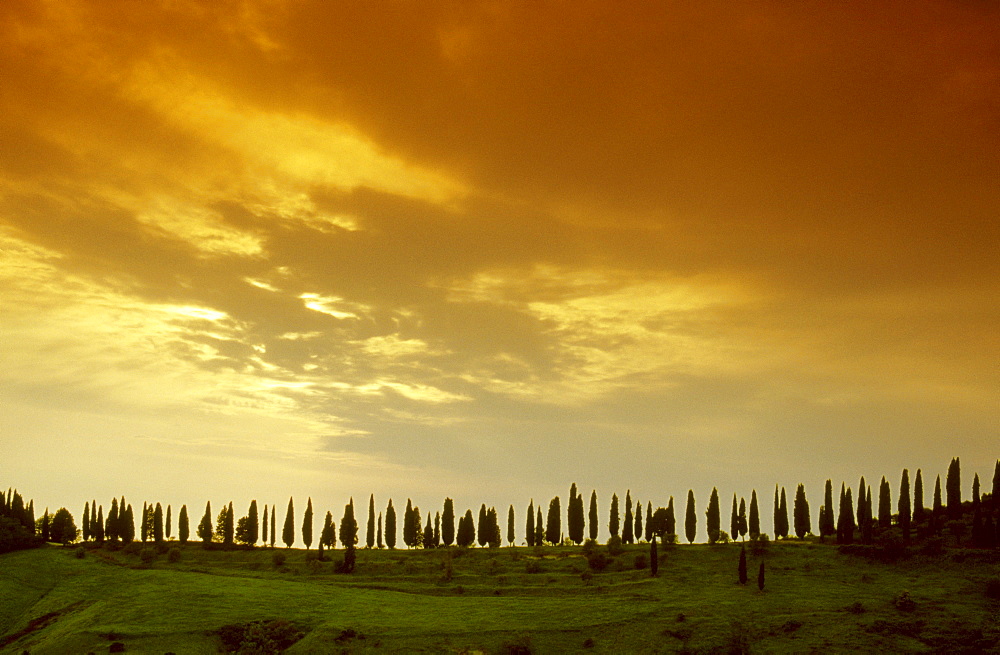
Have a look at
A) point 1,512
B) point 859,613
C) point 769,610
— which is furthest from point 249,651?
point 1,512

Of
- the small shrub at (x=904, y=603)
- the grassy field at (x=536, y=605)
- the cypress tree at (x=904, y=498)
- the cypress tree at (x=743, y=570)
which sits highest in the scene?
the cypress tree at (x=904, y=498)

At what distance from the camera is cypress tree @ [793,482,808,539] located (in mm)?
149875

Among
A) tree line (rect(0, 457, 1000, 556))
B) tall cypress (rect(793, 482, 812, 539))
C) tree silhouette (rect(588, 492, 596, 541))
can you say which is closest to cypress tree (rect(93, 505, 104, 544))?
tree line (rect(0, 457, 1000, 556))

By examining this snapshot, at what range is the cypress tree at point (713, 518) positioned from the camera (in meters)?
151

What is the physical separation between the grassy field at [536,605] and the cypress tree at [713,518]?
23.2 m

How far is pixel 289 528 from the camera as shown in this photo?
16588cm

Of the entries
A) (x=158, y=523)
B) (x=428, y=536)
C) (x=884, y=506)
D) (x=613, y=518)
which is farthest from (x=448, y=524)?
(x=884, y=506)

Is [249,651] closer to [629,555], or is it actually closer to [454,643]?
[454,643]

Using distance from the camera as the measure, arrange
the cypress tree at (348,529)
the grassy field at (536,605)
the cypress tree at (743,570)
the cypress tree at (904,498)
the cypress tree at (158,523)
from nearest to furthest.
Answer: the grassy field at (536,605)
the cypress tree at (743,570)
the cypress tree at (904,498)
the cypress tree at (348,529)
the cypress tree at (158,523)

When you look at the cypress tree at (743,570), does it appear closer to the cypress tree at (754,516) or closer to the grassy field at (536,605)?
the grassy field at (536,605)

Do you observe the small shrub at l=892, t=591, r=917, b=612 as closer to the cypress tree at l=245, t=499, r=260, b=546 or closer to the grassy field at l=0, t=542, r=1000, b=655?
the grassy field at l=0, t=542, r=1000, b=655

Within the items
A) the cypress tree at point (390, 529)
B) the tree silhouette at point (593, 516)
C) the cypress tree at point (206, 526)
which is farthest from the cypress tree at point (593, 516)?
the cypress tree at point (206, 526)

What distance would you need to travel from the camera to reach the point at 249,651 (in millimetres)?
85812

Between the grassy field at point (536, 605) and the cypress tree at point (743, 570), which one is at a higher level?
the cypress tree at point (743, 570)
